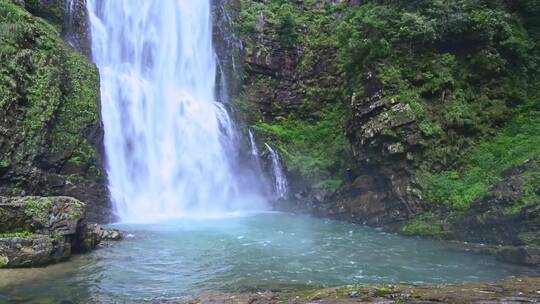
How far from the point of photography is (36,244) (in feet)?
31.1

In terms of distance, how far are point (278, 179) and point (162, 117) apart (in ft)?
20.2

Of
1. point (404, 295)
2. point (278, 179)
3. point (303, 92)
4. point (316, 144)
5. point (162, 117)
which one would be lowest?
point (404, 295)

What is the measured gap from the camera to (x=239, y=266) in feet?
32.9

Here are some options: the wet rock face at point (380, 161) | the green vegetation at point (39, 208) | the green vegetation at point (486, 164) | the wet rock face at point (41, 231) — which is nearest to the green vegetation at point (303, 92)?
the wet rock face at point (380, 161)

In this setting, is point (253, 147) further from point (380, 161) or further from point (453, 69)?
point (453, 69)

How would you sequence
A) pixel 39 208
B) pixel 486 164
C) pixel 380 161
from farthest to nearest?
pixel 380 161 < pixel 486 164 < pixel 39 208

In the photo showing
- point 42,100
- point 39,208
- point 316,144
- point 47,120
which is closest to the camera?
point 39,208

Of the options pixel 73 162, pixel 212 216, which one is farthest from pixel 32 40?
pixel 212 216

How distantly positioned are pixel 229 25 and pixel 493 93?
1580 cm

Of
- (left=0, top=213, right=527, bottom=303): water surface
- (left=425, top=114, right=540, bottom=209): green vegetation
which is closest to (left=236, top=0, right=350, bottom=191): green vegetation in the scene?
(left=425, top=114, right=540, bottom=209): green vegetation

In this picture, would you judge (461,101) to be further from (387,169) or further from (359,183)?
(359,183)

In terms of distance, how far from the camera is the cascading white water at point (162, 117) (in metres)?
18.9

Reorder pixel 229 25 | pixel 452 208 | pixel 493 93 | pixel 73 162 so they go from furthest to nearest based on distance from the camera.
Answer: pixel 229 25 < pixel 493 93 < pixel 73 162 < pixel 452 208

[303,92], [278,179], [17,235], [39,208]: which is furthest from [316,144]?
[17,235]
